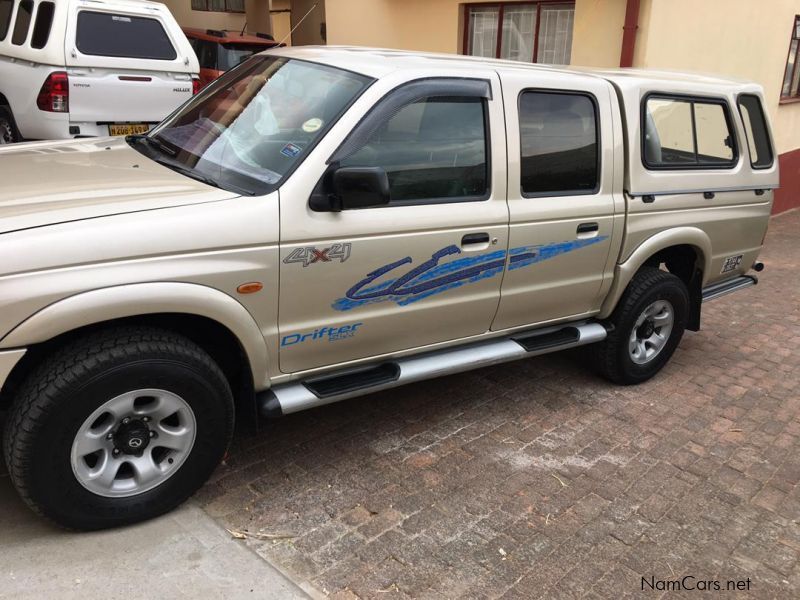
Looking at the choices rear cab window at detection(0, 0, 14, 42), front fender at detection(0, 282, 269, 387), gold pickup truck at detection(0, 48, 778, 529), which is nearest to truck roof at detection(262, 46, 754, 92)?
gold pickup truck at detection(0, 48, 778, 529)

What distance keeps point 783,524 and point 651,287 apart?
1.68 metres

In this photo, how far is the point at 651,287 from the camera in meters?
4.63

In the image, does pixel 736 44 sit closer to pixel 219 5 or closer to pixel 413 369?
pixel 413 369

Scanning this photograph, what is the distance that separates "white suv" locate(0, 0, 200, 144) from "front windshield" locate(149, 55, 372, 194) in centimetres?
404

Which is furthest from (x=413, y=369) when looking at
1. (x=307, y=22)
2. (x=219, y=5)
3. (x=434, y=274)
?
(x=219, y=5)

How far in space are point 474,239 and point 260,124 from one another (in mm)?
1201

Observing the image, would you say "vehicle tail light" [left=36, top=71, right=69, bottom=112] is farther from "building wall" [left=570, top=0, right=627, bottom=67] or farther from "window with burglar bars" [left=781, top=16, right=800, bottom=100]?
"window with burglar bars" [left=781, top=16, right=800, bottom=100]

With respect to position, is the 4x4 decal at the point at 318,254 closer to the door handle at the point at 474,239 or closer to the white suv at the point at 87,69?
the door handle at the point at 474,239

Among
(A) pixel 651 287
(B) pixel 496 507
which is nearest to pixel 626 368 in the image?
(A) pixel 651 287

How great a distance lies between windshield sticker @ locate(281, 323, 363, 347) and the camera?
10.6 ft

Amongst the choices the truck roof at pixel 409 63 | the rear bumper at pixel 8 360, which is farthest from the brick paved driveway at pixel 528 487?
the truck roof at pixel 409 63

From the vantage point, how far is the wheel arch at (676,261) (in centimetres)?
445

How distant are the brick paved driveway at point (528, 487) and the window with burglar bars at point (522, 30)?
5.58 m

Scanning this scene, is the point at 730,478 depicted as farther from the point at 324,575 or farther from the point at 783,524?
the point at 324,575
